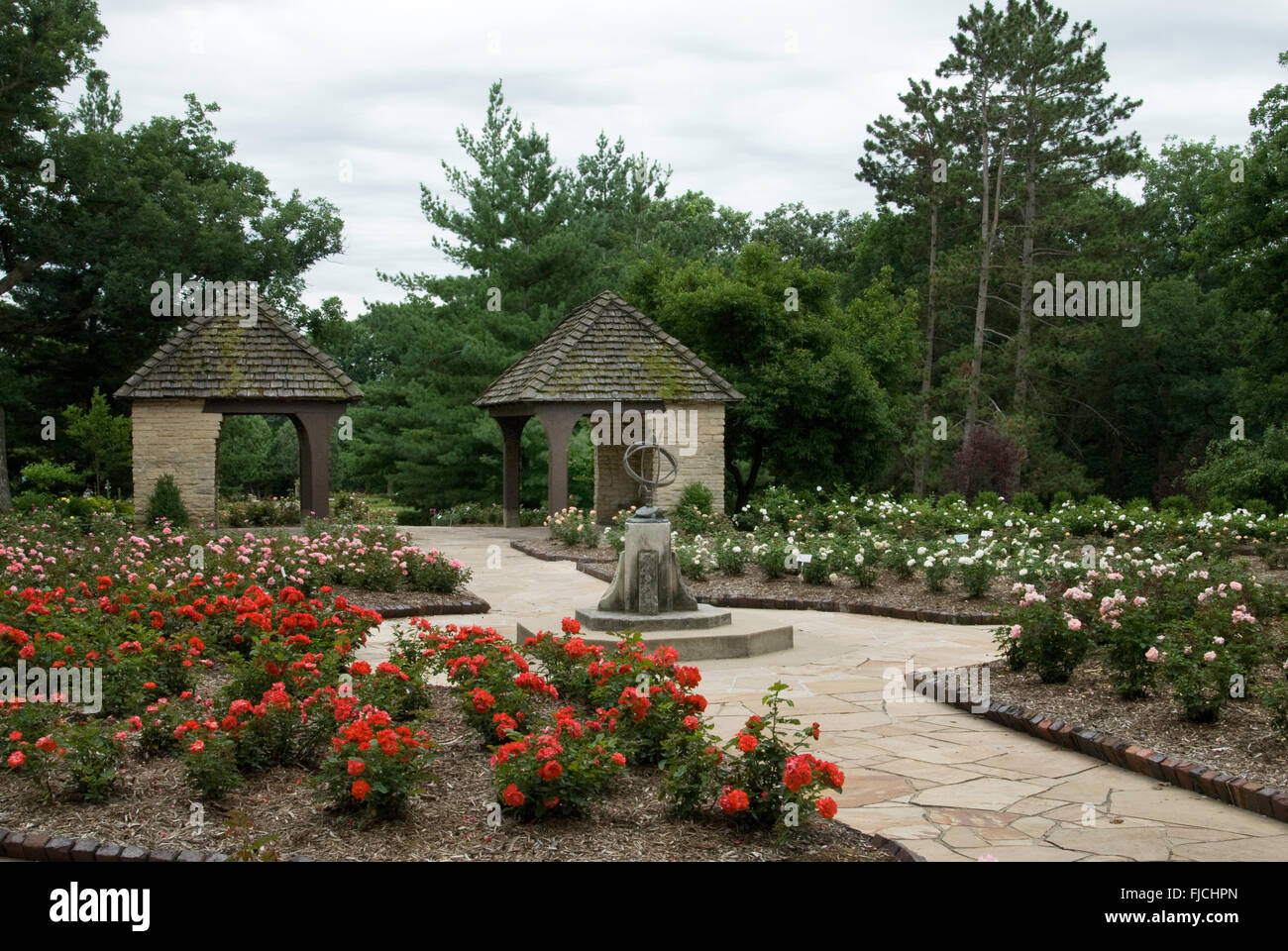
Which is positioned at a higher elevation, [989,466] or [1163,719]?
[989,466]

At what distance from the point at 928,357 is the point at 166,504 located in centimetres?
2640

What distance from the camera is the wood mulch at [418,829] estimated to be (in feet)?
14.5

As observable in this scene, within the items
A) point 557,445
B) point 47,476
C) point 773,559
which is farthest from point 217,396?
point 773,559

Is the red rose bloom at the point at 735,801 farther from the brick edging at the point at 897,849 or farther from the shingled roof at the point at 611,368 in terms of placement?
the shingled roof at the point at 611,368

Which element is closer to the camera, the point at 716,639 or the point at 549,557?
the point at 716,639

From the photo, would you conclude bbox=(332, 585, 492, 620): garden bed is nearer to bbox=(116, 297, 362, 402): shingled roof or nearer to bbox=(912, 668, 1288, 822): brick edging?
bbox=(912, 668, 1288, 822): brick edging

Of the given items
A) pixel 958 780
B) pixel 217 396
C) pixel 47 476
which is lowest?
pixel 958 780

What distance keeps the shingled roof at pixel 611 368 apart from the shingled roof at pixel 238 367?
10.3 feet

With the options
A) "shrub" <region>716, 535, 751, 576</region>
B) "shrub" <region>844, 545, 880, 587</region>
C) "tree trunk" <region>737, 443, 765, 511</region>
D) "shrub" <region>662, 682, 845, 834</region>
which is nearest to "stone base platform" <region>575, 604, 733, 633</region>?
"shrub" <region>844, 545, 880, 587</region>

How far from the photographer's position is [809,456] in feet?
77.0

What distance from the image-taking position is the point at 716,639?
8.91m

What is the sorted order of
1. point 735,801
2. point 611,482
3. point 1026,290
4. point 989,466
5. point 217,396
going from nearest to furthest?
point 735,801
point 217,396
point 611,482
point 989,466
point 1026,290

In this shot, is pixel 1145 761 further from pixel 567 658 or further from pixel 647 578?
pixel 647 578

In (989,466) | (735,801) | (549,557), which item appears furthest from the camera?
(989,466)
